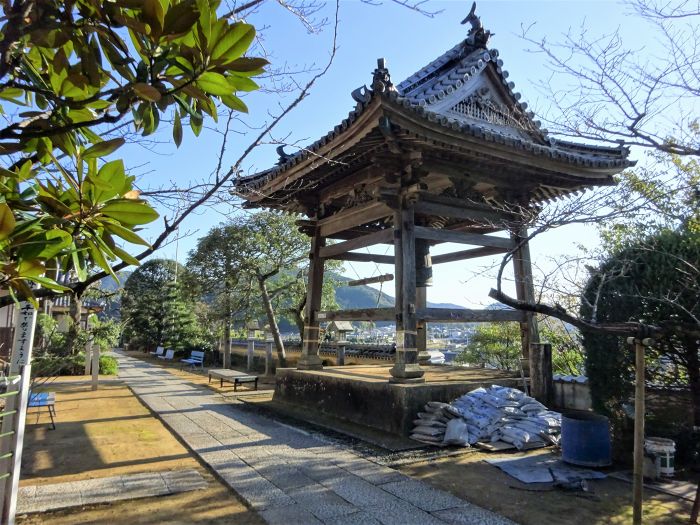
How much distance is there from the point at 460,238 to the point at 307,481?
15.6 feet

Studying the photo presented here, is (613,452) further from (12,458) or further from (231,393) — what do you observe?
(231,393)

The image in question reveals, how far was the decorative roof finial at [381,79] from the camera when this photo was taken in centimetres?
575

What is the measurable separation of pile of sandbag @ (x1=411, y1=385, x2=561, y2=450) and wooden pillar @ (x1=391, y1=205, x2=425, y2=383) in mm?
655

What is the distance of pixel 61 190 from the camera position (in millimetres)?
1479

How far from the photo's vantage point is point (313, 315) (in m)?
9.35

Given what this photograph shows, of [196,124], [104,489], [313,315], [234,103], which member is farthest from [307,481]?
[313,315]

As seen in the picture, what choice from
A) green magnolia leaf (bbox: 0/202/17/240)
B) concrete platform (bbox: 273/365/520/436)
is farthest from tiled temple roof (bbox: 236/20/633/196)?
green magnolia leaf (bbox: 0/202/17/240)

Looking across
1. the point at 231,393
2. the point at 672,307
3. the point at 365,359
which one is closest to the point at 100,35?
the point at 672,307

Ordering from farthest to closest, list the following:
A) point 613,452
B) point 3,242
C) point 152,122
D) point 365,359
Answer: point 365,359 < point 613,452 < point 152,122 < point 3,242

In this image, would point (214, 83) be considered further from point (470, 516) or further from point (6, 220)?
point (470, 516)

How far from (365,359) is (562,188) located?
927 centimetres

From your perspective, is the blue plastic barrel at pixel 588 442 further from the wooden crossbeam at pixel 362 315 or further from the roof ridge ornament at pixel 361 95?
the roof ridge ornament at pixel 361 95

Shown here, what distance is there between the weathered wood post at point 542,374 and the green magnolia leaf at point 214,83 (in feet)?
23.0

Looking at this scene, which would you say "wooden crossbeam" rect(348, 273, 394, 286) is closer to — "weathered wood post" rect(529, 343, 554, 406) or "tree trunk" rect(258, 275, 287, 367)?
"weathered wood post" rect(529, 343, 554, 406)
